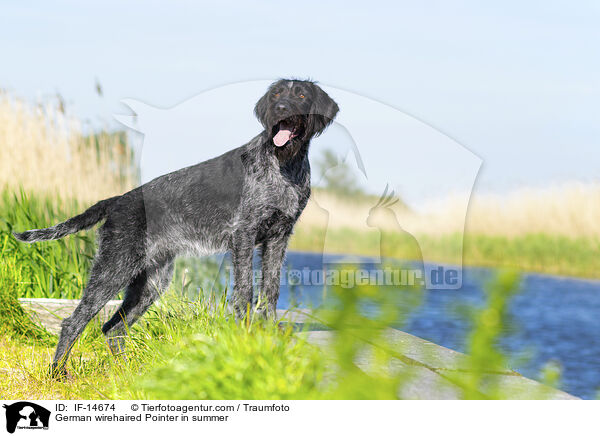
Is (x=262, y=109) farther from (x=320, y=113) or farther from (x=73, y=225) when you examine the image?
(x=73, y=225)

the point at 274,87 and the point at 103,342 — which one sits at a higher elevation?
the point at 274,87

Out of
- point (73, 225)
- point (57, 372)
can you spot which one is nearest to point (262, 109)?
point (73, 225)

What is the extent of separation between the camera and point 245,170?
186 inches

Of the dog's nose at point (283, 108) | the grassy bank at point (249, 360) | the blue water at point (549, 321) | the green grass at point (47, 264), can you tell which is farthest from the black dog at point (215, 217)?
the green grass at point (47, 264)

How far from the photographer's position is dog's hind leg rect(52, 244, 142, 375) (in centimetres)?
460

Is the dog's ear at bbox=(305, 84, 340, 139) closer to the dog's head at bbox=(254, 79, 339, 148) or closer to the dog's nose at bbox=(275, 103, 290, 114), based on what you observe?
the dog's head at bbox=(254, 79, 339, 148)

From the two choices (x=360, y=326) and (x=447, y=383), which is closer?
(x=360, y=326)

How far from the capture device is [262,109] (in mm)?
4691

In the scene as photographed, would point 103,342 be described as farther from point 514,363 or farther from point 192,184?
A: point 514,363

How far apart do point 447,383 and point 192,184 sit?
2475mm

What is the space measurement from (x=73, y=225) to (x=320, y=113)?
6.71 ft

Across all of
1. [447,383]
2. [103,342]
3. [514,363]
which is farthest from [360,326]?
[103,342]
